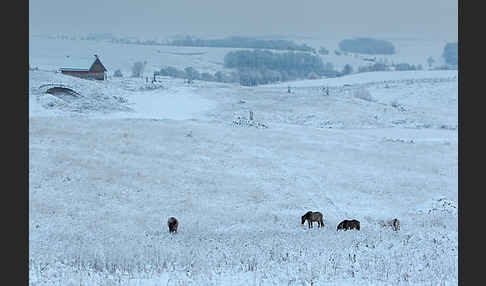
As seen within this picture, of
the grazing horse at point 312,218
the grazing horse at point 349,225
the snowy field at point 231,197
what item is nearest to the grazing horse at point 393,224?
the snowy field at point 231,197

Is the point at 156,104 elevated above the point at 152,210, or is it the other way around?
the point at 156,104

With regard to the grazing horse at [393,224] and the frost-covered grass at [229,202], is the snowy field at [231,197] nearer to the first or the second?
the frost-covered grass at [229,202]

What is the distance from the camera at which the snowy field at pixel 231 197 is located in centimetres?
1218

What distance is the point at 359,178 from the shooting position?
112 ft

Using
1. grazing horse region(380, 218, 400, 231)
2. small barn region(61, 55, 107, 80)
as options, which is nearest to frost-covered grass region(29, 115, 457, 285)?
grazing horse region(380, 218, 400, 231)

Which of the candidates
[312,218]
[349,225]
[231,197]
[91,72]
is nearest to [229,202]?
[231,197]

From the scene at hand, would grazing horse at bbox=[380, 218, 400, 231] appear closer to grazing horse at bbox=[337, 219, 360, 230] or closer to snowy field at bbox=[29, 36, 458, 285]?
snowy field at bbox=[29, 36, 458, 285]

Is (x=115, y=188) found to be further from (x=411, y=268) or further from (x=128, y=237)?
(x=411, y=268)

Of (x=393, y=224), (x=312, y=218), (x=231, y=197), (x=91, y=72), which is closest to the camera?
(x=393, y=224)

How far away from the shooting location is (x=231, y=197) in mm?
27641

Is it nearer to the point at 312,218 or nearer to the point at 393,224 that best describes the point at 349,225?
the point at 312,218

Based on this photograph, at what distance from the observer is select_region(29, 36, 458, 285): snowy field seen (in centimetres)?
1218

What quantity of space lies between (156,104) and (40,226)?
52.8m

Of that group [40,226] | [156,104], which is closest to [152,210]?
[40,226]
